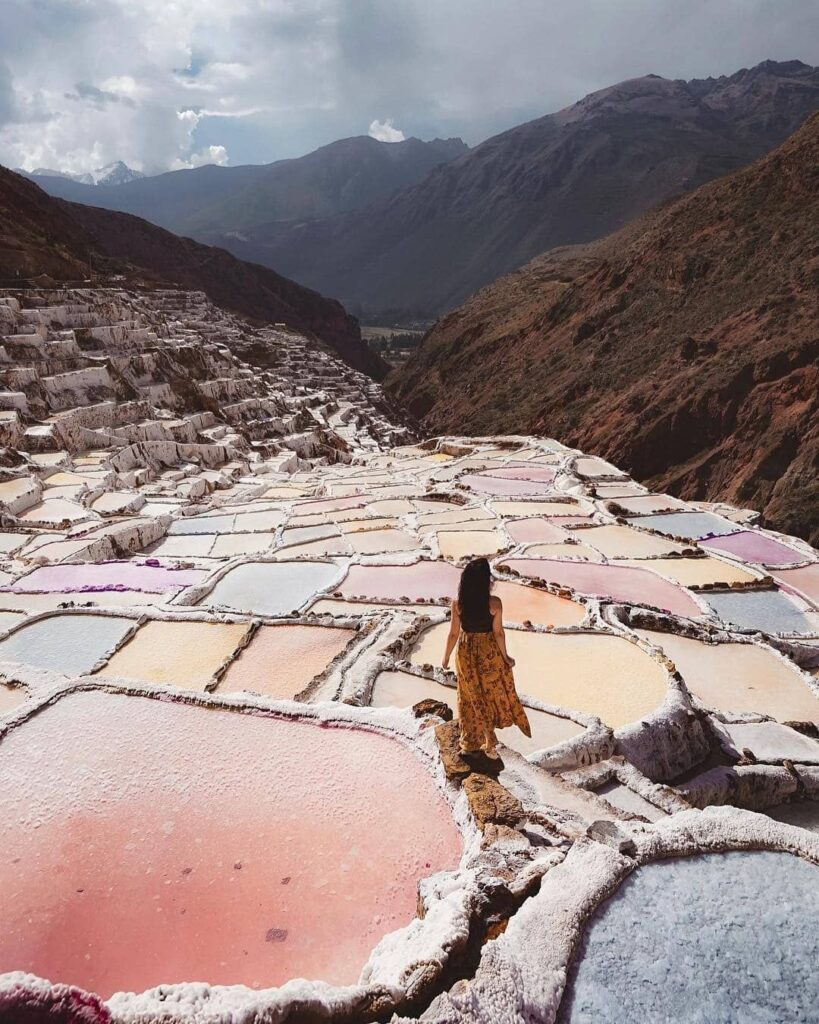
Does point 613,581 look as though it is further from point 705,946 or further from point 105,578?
point 105,578

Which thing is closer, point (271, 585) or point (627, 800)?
point (627, 800)

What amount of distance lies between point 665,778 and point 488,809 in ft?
12.1

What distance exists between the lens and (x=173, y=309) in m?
58.9

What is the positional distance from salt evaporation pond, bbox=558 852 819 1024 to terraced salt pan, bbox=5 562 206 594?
10.4 m

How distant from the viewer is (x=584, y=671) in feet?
28.0

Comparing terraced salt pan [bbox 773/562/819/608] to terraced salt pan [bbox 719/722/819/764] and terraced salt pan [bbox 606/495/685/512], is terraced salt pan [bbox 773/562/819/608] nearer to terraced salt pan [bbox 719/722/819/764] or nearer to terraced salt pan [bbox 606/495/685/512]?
terraced salt pan [bbox 606/495/685/512]

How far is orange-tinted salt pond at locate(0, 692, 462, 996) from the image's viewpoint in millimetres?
3840

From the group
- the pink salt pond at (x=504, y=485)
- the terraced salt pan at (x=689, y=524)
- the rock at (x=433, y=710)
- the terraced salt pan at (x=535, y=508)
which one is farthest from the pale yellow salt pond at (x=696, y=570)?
the rock at (x=433, y=710)

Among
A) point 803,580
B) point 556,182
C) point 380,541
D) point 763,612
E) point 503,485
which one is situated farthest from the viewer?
point 556,182

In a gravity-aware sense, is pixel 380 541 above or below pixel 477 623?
below

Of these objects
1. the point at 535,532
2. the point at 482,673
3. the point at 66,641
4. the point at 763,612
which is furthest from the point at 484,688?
the point at 535,532

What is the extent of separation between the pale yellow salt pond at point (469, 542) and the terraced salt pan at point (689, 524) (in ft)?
15.6

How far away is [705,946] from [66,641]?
8.75 m

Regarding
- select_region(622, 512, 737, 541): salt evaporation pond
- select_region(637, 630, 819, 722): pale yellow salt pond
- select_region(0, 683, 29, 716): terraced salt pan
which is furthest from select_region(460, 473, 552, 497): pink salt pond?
select_region(0, 683, 29, 716): terraced salt pan
